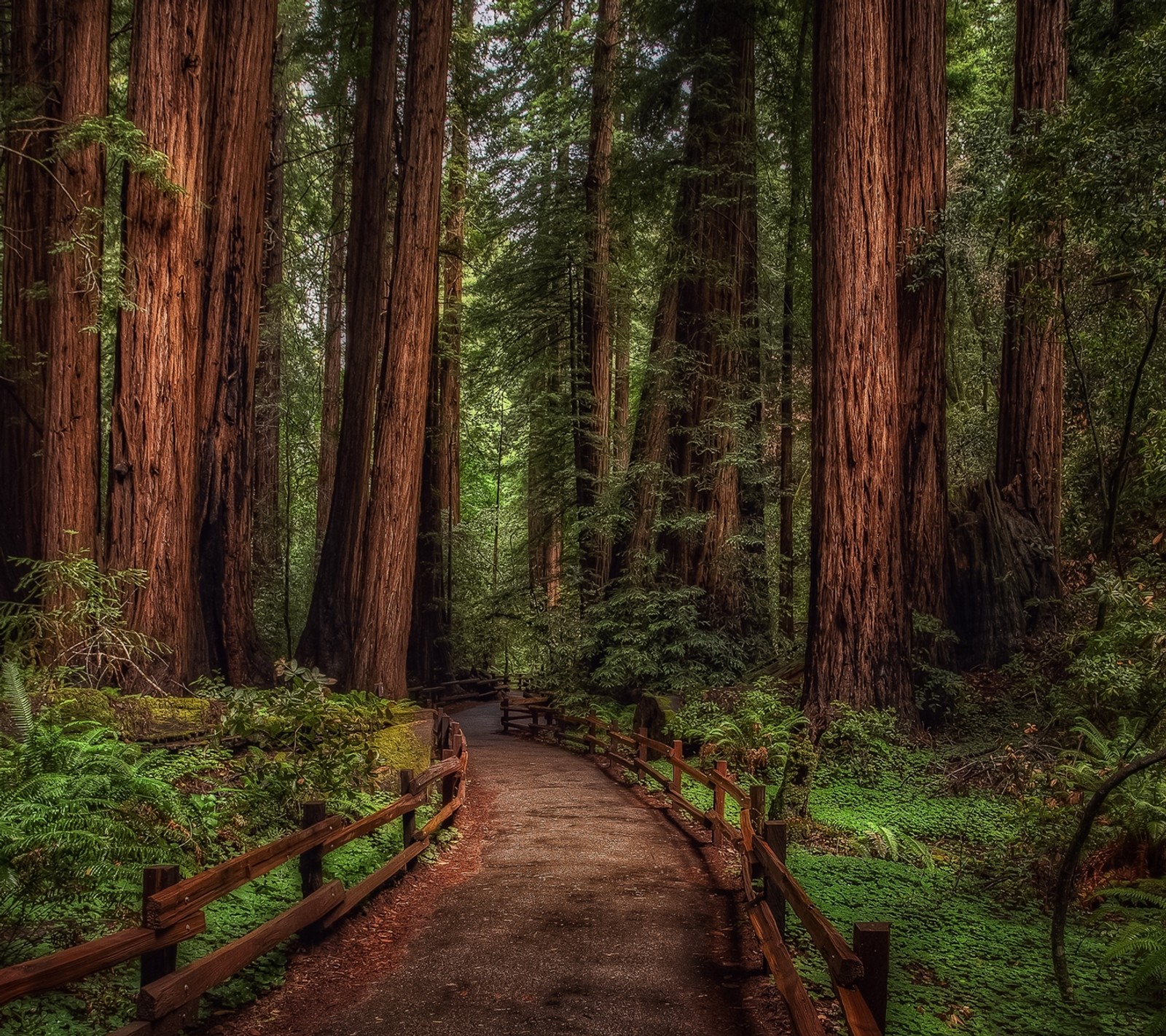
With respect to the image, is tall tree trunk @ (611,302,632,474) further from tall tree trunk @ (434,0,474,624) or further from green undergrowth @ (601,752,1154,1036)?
green undergrowth @ (601,752,1154,1036)

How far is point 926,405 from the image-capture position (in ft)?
37.8

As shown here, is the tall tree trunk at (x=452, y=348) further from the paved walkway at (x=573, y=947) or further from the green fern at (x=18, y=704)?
the green fern at (x=18, y=704)

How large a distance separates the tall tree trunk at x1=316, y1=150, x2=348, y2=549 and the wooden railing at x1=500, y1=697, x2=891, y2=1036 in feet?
43.9

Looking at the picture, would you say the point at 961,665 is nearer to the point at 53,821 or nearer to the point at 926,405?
the point at 926,405

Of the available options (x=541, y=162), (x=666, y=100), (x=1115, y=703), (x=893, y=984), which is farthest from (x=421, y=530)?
(x=893, y=984)

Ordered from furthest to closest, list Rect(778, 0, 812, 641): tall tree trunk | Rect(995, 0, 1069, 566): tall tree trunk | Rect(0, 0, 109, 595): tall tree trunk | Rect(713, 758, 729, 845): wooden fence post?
Rect(778, 0, 812, 641): tall tree trunk
Rect(995, 0, 1069, 566): tall tree trunk
Rect(0, 0, 109, 595): tall tree trunk
Rect(713, 758, 729, 845): wooden fence post

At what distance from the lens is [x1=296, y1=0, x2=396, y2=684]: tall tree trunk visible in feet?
40.0

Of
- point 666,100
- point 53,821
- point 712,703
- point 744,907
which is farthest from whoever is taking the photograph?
point 666,100

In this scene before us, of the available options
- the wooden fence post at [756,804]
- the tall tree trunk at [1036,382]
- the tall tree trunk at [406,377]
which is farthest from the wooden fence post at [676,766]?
the tall tree trunk at [1036,382]

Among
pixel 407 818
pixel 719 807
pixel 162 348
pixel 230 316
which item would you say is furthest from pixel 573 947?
pixel 230 316

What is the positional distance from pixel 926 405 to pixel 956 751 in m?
4.66

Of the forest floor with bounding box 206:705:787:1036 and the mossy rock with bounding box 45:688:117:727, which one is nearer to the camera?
the forest floor with bounding box 206:705:787:1036

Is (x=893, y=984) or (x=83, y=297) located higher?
(x=83, y=297)

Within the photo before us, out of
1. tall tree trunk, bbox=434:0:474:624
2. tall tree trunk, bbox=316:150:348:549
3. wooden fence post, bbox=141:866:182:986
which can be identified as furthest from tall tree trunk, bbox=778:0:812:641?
wooden fence post, bbox=141:866:182:986
